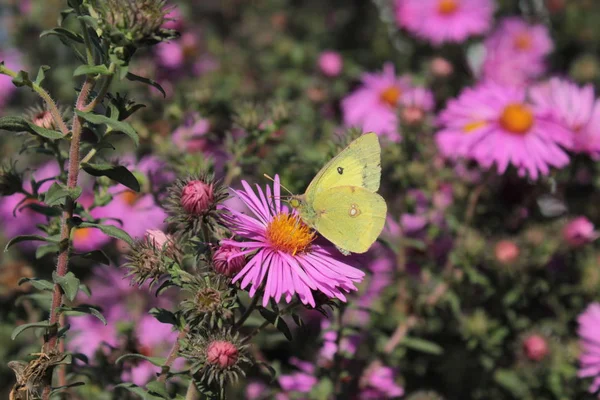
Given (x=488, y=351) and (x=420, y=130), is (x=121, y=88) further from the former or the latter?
(x=488, y=351)

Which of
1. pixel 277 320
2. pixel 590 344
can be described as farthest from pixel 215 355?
pixel 590 344

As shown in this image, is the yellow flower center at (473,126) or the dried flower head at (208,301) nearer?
the dried flower head at (208,301)

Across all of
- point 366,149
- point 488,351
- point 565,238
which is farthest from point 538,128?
point 366,149

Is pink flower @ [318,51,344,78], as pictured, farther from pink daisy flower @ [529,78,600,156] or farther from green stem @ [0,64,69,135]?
green stem @ [0,64,69,135]

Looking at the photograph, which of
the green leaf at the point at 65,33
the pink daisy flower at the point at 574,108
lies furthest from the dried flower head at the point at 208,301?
the pink daisy flower at the point at 574,108

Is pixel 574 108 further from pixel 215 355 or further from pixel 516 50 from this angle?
pixel 215 355

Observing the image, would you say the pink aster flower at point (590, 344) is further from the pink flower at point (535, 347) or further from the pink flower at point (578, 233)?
the pink flower at point (578, 233)
